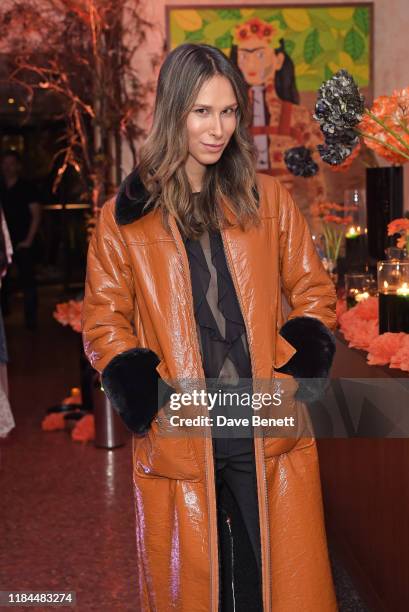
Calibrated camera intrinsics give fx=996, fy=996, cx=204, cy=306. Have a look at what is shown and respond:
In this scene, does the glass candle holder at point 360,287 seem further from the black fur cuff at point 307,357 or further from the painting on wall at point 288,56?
the painting on wall at point 288,56

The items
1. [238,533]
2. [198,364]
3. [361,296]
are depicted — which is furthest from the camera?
[361,296]

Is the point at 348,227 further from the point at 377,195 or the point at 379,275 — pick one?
the point at 379,275

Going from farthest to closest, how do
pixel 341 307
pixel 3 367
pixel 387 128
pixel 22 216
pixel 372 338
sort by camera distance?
1. pixel 22 216
2. pixel 3 367
3. pixel 341 307
4. pixel 372 338
5. pixel 387 128

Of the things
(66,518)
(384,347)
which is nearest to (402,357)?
(384,347)

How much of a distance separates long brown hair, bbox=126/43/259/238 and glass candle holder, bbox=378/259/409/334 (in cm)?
75

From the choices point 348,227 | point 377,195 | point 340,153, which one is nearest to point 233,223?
point 340,153

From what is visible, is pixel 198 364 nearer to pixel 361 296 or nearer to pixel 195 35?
pixel 361 296

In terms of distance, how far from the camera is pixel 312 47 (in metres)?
6.24

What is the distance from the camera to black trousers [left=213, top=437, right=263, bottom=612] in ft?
7.27

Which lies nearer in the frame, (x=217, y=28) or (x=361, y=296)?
(x=361, y=296)

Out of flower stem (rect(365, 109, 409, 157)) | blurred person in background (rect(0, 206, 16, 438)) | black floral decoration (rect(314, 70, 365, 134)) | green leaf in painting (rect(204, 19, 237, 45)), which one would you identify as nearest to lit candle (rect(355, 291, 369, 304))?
flower stem (rect(365, 109, 409, 157))

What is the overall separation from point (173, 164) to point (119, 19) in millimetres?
4252

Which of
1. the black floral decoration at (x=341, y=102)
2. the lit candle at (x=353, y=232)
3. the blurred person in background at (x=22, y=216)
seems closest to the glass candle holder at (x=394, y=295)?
the black floral decoration at (x=341, y=102)

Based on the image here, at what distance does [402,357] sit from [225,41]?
12.8 ft
